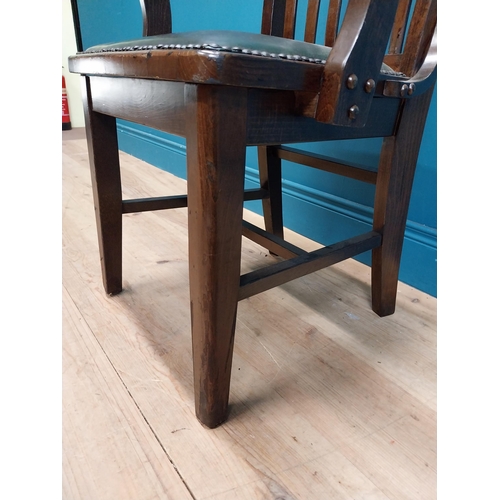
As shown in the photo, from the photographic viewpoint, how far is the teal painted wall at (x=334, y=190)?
93 cm

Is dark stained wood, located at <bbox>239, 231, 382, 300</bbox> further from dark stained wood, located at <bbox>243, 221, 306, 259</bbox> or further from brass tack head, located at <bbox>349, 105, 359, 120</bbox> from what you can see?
brass tack head, located at <bbox>349, 105, 359, 120</bbox>

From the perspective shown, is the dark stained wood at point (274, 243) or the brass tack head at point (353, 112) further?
the dark stained wood at point (274, 243)

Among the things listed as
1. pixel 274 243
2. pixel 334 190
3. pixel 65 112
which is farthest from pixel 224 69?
pixel 65 112

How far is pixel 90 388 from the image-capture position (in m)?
0.63

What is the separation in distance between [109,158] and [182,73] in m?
0.42

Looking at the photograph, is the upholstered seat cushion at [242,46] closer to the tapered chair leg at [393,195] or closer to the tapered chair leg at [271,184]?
the tapered chair leg at [393,195]

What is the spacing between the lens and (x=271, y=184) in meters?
1.01

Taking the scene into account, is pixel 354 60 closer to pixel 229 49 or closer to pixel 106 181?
pixel 229 49

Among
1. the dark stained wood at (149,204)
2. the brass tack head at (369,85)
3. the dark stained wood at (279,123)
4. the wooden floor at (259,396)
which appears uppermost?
the brass tack head at (369,85)

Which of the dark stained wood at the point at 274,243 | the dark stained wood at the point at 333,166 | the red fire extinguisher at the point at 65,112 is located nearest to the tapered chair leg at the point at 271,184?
the dark stained wood at the point at 333,166

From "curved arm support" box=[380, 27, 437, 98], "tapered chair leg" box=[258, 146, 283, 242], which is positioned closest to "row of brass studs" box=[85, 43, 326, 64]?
"curved arm support" box=[380, 27, 437, 98]

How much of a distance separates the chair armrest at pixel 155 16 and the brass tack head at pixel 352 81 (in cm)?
50

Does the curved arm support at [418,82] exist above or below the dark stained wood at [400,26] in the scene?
below
